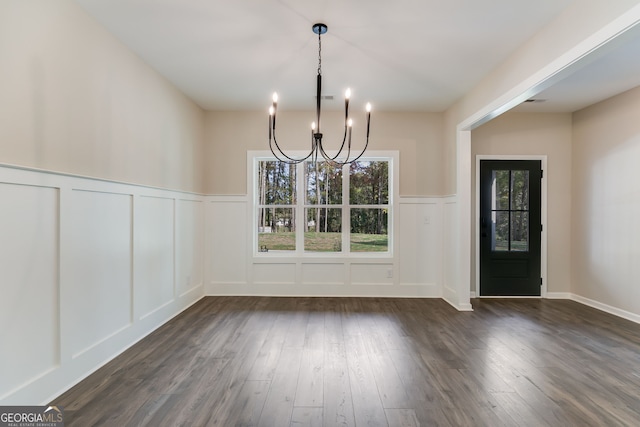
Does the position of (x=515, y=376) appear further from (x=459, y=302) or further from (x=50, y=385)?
(x=50, y=385)

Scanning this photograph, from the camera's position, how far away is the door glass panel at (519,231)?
4.73m

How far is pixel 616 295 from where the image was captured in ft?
13.1

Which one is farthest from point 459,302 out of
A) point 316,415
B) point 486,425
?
point 316,415

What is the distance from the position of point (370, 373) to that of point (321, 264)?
2395 mm

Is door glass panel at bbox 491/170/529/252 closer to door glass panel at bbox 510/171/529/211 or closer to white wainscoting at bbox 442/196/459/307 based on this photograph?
door glass panel at bbox 510/171/529/211

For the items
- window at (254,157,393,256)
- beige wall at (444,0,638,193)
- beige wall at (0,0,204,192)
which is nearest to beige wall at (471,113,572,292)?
beige wall at (444,0,638,193)

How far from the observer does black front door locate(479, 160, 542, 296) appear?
4.73 meters

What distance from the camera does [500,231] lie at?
4738 mm

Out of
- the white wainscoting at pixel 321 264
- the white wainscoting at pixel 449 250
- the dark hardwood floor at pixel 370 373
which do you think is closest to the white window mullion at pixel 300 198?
the white wainscoting at pixel 321 264

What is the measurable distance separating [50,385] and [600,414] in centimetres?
351

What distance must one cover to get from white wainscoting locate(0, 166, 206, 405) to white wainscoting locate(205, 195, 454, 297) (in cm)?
130

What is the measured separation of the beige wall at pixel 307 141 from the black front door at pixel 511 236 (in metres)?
0.79

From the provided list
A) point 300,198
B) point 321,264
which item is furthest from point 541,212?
point 300,198

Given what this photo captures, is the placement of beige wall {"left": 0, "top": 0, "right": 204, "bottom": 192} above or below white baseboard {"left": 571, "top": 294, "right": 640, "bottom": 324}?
above
